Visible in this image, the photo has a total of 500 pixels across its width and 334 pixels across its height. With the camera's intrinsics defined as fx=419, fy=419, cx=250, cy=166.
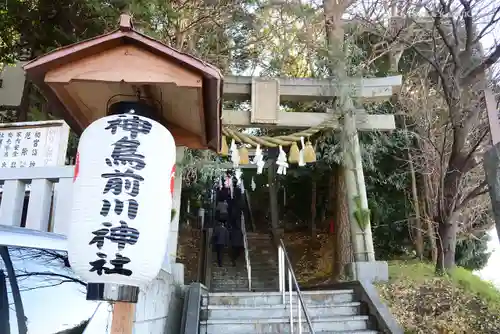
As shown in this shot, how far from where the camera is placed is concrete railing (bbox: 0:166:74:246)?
17.1 feet

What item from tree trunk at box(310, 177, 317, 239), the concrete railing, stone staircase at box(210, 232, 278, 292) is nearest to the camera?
the concrete railing

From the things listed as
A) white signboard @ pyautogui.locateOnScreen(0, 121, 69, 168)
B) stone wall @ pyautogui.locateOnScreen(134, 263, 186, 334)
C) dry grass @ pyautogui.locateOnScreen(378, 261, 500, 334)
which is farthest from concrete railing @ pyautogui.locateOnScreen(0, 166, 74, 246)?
dry grass @ pyautogui.locateOnScreen(378, 261, 500, 334)

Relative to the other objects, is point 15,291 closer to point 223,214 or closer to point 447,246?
point 447,246

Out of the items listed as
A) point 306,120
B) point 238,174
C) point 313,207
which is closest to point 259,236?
point 313,207

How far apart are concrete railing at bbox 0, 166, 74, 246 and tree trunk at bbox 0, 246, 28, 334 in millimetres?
2252

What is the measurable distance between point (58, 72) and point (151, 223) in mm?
1529

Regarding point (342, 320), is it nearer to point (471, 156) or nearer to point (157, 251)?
point (471, 156)

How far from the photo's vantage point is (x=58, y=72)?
3.46m

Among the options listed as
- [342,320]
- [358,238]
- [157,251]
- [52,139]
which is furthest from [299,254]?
[157,251]

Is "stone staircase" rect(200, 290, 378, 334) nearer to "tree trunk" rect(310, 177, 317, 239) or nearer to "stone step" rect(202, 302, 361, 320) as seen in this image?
"stone step" rect(202, 302, 361, 320)

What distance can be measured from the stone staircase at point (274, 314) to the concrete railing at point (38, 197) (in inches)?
108

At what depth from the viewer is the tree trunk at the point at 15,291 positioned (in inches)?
111

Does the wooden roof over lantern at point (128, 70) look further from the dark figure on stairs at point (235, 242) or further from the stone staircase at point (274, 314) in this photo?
the dark figure on stairs at point (235, 242)

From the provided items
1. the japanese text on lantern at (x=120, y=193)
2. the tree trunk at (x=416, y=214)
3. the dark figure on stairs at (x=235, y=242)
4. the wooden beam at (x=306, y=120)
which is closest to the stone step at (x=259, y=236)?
the dark figure on stairs at (x=235, y=242)
